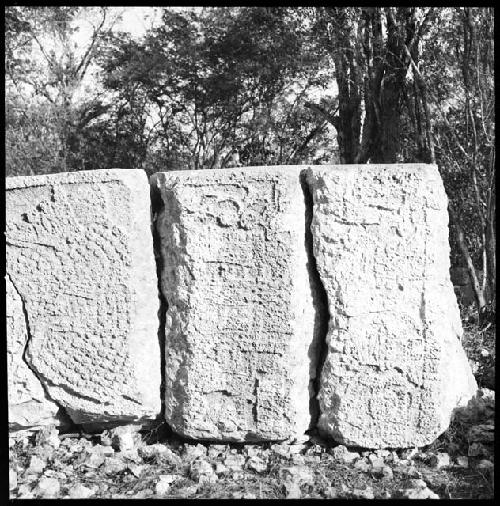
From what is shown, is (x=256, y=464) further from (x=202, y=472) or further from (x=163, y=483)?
(x=163, y=483)

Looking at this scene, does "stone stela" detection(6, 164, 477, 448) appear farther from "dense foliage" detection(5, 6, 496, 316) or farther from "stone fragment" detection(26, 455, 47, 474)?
"dense foliage" detection(5, 6, 496, 316)

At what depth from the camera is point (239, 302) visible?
2398 mm

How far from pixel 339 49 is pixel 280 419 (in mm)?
3934

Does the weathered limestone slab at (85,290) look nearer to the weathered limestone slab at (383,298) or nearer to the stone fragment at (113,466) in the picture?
the stone fragment at (113,466)

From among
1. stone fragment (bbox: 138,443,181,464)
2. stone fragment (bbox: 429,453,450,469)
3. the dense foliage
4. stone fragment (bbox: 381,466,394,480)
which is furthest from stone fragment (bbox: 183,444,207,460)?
the dense foliage

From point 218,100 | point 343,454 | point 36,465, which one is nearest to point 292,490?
point 343,454

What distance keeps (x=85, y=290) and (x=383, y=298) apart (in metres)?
1.16

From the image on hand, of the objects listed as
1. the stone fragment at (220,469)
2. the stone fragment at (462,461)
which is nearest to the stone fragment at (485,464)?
the stone fragment at (462,461)

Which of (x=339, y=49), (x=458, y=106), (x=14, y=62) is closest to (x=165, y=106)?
(x=14, y=62)

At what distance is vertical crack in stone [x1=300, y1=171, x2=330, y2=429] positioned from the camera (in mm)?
2424

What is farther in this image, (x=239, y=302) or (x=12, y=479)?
(x=239, y=302)

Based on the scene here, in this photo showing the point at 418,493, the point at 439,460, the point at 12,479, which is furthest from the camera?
the point at 439,460

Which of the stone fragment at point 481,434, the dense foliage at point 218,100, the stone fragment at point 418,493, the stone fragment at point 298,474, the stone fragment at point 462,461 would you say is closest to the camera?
the stone fragment at point 418,493

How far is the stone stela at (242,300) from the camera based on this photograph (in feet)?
7.75
